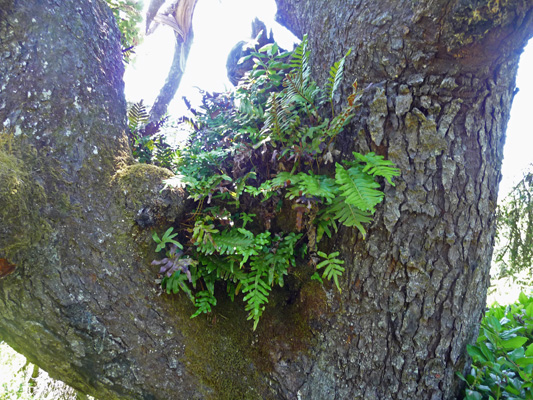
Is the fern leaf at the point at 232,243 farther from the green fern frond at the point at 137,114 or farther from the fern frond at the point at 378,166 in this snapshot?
the green fern frond at the point at 137,114

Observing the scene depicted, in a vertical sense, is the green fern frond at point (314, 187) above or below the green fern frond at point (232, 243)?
above

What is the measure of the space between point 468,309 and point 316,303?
0.89 m

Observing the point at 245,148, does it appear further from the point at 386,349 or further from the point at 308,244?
the point at 386,349

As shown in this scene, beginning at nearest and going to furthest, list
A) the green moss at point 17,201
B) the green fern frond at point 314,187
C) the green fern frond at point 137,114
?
the green moss at point 17,201 < the green fern frond at point 314,187 < the green fern frond at point 137,114

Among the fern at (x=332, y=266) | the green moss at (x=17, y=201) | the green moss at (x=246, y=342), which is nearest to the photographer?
the green moss at (x=17, y=201)

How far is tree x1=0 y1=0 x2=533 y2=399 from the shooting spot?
1.81 m

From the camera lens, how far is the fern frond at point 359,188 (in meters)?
1.67

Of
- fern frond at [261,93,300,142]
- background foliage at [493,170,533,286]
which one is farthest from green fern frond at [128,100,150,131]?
background foliage at [493,170,533,286]

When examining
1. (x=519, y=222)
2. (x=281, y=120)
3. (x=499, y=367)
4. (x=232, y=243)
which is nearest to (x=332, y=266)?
(x=232, y=243)

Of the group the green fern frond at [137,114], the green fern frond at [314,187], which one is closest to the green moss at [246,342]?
the green fern frond at [314,187]

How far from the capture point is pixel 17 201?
169 cm

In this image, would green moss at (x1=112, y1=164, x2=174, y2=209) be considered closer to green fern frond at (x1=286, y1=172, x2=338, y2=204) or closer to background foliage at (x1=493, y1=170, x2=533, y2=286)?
green fern frond at (x1=286, y1=172, x2=338, y2=204)

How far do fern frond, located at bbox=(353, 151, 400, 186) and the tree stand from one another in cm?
12

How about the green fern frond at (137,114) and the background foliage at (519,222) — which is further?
the background foliage at (519,222)
